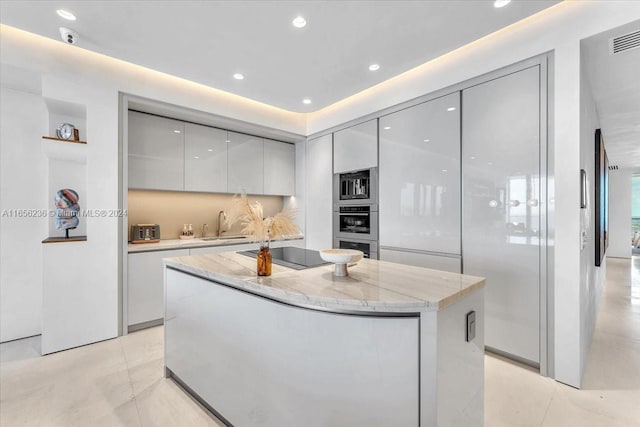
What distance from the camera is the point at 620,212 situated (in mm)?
7559

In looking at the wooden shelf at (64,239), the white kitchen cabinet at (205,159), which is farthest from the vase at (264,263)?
the white kitchen cabinet at (205,159)

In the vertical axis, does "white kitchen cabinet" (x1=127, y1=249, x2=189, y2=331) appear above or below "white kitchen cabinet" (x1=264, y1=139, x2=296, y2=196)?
below

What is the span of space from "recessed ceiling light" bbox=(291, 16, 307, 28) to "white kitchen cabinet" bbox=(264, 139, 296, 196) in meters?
2.36

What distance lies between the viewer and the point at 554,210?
2104mm

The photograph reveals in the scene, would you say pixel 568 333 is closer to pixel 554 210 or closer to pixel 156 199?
pixel 554 210

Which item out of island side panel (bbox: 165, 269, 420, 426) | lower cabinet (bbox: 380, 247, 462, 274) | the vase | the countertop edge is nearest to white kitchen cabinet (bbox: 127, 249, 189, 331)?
island side panel (bbox: 165, 269, 420, 426)

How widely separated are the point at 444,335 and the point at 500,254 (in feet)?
5.41

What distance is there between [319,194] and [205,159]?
1.70 metres

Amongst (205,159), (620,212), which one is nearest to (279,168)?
(205,159)

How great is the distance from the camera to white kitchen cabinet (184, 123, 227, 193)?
359 cm

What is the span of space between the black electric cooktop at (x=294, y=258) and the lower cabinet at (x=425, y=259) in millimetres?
1241

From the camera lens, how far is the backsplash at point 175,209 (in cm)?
355

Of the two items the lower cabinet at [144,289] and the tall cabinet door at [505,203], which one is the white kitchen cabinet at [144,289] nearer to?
the lower cabinet at [144,289]

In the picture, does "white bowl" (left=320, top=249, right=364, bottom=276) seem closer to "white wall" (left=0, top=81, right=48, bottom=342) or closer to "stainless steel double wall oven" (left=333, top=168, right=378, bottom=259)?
"stainless steel double wall oven" (left=333, top=168, right=378, bottom=259)
